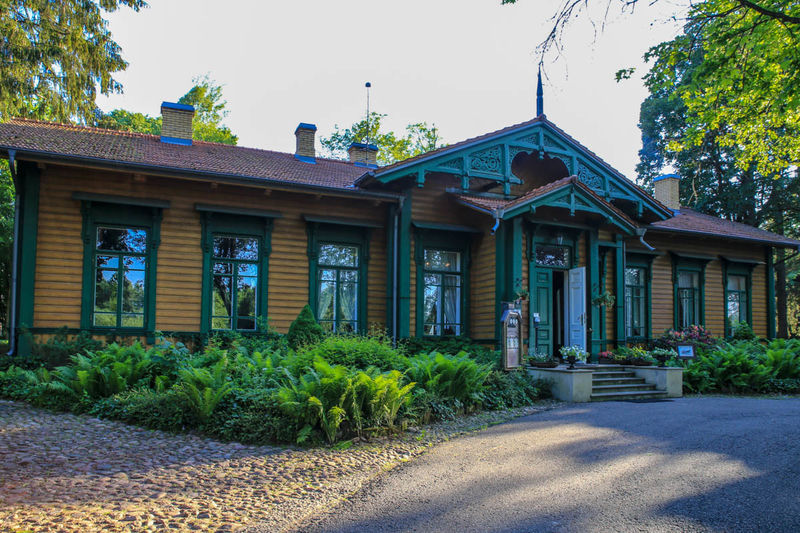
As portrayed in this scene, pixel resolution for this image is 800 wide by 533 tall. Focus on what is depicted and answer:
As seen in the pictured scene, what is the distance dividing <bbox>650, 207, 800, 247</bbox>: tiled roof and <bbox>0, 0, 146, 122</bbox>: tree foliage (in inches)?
591

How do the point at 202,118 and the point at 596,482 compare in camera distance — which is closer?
the point at 596,482

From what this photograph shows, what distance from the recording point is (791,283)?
30844 mm

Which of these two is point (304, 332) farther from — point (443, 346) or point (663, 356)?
point (663, 356)

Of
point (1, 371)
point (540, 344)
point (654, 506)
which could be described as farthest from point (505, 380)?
point (1, 371)

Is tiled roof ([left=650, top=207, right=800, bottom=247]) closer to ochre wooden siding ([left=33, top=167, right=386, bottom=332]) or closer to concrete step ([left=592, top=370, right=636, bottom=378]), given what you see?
concrete step ([left=592, top=370, right=636, bottom=378])

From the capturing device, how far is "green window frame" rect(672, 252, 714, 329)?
18188 mm

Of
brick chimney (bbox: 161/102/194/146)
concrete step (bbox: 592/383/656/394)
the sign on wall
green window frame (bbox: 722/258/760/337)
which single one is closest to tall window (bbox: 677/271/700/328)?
green window frame (bbox: 722/258/760/337)

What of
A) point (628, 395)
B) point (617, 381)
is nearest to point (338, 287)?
point (617, 381)

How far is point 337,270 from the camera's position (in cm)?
1370

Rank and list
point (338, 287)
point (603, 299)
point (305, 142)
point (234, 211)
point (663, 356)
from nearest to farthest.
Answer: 1. point (234, 211)
2. point (663, 356)
3. point (338, 287)
4. point (603, 299)
5. point (305, 142)

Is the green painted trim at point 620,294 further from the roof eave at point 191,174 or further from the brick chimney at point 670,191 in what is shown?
the brick chimney at point 670,191

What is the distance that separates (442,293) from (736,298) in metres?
11.1

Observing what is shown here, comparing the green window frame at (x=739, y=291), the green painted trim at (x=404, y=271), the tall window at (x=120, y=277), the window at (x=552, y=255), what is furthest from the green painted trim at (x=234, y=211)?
the green window frame at (x=739, y=291)

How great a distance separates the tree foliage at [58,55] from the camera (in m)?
12.6
